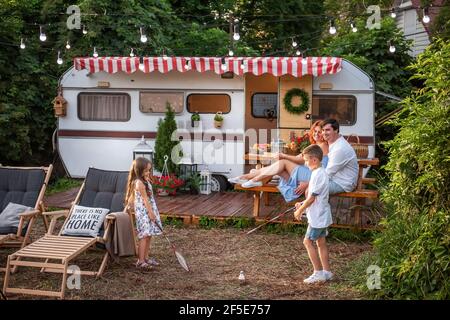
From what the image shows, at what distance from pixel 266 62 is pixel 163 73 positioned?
203cm

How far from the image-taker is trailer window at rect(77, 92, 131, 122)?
11.4 metres

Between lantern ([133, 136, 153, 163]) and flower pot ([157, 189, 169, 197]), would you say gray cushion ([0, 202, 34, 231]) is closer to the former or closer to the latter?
flower pot ([157, 189, 169, 197])

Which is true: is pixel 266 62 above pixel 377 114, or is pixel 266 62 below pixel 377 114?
above

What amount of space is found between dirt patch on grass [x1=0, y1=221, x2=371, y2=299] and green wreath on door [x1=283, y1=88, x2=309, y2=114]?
364 centimetres

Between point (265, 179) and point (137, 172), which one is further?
point (265, 179)

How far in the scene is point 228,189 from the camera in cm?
1113

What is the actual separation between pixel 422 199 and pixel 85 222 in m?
3.34

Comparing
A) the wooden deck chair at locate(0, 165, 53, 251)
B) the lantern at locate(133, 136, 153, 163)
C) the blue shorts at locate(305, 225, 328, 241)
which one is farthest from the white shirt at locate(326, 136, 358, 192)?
the lantern at locate(133, 136, 153, 163)

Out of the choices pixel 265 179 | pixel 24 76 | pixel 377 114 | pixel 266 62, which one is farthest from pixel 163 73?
pixel 377 114

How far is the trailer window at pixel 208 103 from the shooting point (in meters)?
11.0

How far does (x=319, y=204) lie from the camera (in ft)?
18.4
